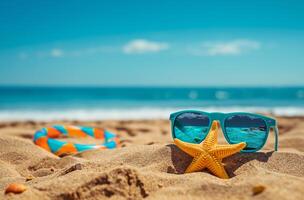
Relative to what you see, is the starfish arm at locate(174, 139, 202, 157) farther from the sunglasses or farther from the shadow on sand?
the sunglasses

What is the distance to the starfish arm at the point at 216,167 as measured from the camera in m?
2.97

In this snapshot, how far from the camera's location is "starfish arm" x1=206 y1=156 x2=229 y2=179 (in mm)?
2969

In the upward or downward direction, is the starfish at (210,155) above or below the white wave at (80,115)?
above

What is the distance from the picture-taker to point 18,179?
3.21 metres

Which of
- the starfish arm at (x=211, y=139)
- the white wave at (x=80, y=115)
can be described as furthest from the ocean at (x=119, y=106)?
the starfish arm at (x=211, y=139)

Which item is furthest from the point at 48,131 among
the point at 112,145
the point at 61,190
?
the point at 61,190

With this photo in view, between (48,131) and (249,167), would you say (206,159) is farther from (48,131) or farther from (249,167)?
(48,131)

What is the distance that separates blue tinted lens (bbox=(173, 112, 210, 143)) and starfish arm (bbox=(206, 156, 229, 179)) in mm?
373

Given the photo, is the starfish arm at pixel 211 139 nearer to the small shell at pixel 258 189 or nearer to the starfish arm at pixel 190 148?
the starfish arm at pixel 190 148

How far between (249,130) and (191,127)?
513mm

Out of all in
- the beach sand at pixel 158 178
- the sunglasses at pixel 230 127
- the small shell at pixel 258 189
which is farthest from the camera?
the sunglasses at pixel 230 127

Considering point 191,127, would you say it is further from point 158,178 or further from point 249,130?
point 158,178

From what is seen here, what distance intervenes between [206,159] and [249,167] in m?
0.38

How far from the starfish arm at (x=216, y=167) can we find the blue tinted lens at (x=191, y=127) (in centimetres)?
37
